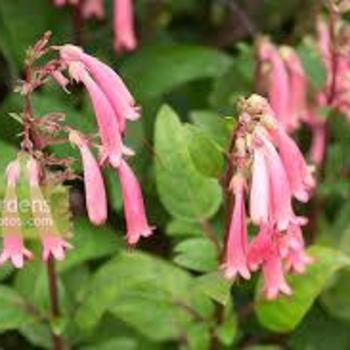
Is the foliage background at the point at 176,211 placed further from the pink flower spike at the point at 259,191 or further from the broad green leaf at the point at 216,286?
the pink flower spike at the point at 259,191

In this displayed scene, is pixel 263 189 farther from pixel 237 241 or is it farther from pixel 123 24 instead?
pixel 123 24

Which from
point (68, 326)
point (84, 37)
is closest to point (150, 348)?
point (68, 326)

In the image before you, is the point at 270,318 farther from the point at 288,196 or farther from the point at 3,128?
the point at 3,128

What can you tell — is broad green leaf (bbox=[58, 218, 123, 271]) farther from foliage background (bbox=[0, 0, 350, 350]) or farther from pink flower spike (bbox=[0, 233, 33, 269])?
pink flower spike (bbox=[0, 233, 33, 269])

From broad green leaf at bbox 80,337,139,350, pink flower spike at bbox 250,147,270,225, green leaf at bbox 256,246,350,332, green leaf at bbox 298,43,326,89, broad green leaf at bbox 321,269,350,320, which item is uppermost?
pink flower spike at bbox 250,147,270,225

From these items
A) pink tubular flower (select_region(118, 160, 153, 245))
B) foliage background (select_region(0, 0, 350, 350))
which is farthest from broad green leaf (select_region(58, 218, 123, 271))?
pink tubular flower (select_region(118, 160, 153, 245))

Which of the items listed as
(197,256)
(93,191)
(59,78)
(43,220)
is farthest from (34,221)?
(197,256)

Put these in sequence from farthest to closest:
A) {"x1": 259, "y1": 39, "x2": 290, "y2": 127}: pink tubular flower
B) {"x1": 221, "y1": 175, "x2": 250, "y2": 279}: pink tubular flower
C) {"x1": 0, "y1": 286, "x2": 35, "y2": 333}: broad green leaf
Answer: {"x1": 259, "y1": 39, "x2": 290, "y2": 127}: pink tubular flower → {"x1": 0, "y1": 286, "x2": 35, "y2": 333}: broad green leaf → {"x1": 221, "y1": 175, "x2": 250, "y2": 279}: pink tubular flower
